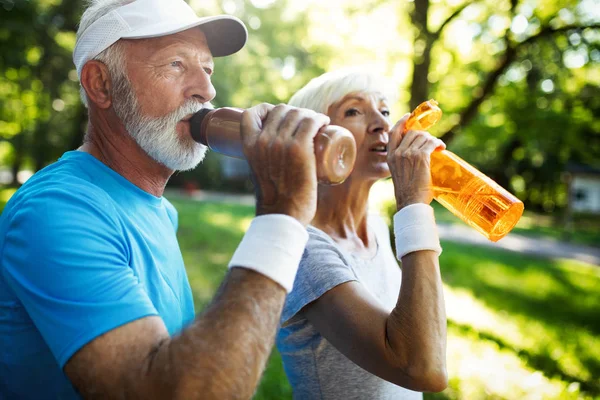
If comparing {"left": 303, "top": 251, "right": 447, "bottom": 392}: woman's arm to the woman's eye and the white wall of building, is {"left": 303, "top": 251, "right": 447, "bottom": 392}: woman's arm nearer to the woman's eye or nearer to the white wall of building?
the woman's eye

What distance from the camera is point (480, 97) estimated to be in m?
7.01

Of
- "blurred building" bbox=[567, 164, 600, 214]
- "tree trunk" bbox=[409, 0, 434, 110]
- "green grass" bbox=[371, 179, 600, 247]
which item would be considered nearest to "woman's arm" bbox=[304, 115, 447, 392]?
"tree trunk" bbox=[409, 0, 434, 110]

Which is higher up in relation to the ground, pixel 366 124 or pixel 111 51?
pixel 111 51

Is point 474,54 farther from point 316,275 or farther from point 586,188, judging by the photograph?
point 586,188

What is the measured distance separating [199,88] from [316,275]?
772 mm

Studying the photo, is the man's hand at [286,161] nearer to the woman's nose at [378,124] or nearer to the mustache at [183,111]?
the mustache at [183,111]

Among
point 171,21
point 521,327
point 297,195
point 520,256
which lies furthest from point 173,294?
point 520,256

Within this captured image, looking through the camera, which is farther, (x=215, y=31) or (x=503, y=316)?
(x=503, y=316)

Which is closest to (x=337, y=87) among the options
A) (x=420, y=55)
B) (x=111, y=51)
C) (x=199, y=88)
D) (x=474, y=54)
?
(x=199, y=88)

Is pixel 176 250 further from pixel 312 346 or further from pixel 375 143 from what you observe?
pixel 375 143

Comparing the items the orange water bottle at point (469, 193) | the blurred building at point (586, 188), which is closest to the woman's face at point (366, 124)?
the orange water bottle at point (469, 193)

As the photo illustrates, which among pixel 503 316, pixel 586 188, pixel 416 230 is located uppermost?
pixel 416 230

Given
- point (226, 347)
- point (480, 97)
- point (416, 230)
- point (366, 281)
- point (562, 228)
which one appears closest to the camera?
point (226, 347)

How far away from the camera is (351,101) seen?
7.34 ft
